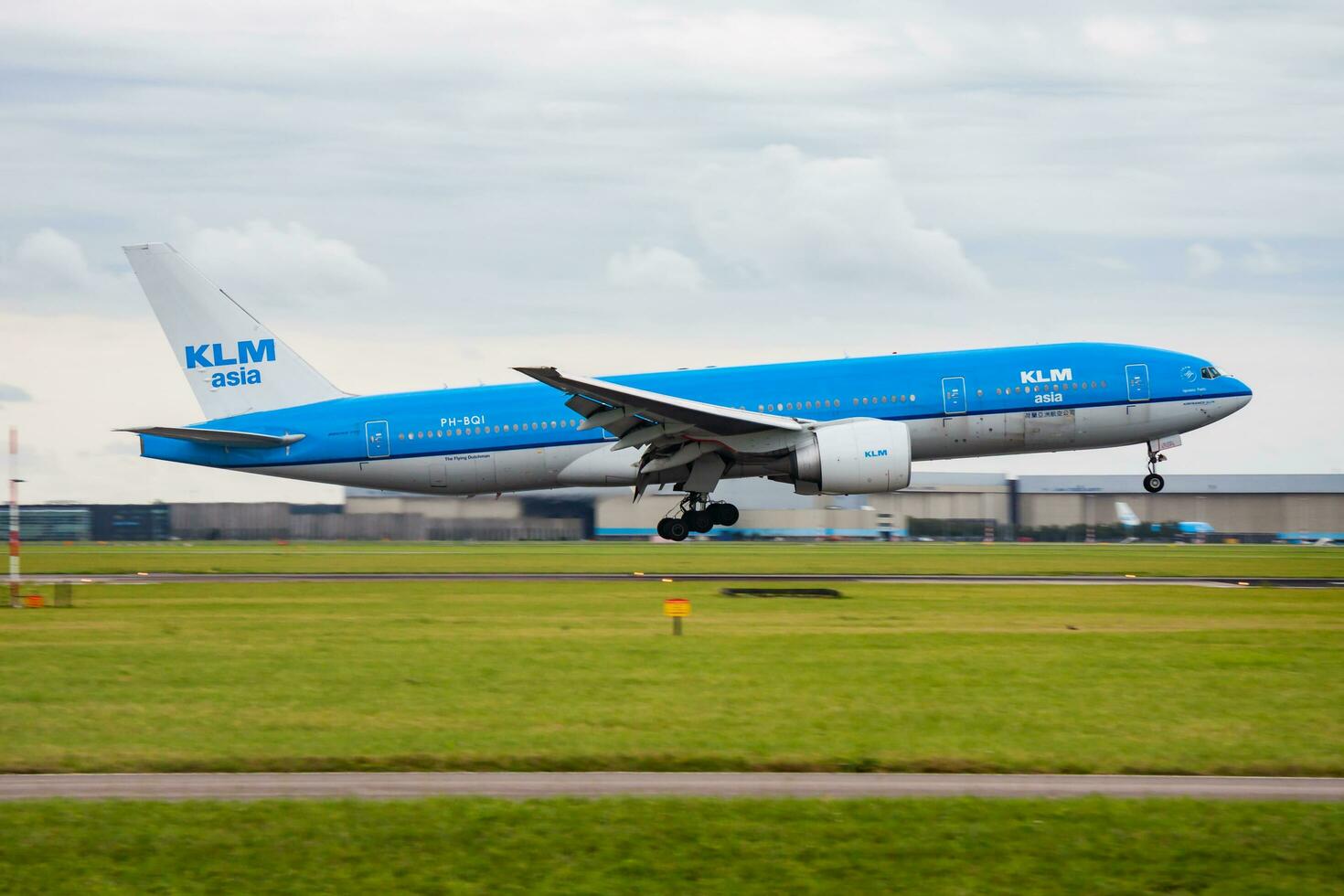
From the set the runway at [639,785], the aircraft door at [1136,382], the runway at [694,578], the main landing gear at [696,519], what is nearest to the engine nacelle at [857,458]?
the runway at [694,578]

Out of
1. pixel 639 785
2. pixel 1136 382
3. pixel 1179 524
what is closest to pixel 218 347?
pixel 1136 382

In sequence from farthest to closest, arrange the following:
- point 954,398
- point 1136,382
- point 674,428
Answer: point 1136,382, point 954,398, point 674,428

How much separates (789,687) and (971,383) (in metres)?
20.6

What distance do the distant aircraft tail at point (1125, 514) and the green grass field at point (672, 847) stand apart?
88.1 m

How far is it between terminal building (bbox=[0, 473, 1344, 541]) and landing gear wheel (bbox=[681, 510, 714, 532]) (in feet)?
107

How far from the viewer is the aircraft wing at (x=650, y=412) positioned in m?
32.9

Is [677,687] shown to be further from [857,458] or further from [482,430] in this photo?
[482,430]

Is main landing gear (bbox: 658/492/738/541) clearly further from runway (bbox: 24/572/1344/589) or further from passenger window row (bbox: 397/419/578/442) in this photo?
passenger window row (bbox: 397/419/578/442)

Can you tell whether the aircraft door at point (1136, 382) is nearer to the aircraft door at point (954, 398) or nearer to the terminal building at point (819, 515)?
the aircraft door at point (954, 398)

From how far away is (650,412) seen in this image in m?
34.2

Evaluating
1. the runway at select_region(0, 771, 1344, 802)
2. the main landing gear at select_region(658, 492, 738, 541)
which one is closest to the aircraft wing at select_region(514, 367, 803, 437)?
the main landing gear at select_region(658, 492, 738, 541)

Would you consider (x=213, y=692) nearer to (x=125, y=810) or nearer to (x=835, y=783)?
(x=125, y=810)

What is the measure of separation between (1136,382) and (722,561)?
57.4ft

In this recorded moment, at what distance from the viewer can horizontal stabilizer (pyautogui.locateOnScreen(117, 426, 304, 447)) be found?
122 feet
